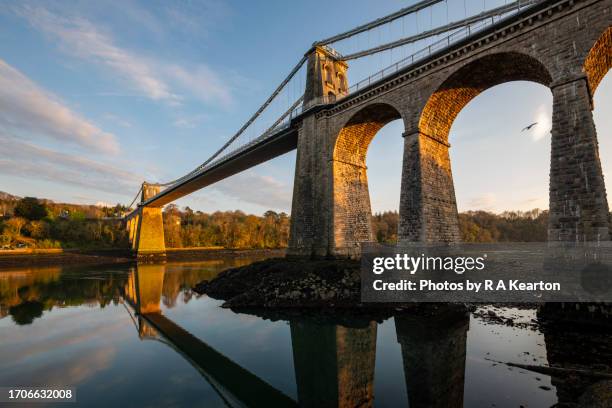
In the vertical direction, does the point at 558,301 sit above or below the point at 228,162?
below

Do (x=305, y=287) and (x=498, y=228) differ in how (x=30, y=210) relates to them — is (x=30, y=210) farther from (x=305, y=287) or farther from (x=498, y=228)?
(x=498, y=228)

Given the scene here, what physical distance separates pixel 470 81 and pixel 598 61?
475cm

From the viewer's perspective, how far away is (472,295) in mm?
15133

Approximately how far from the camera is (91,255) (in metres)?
47.9

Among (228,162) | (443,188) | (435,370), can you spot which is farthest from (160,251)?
(435,370)

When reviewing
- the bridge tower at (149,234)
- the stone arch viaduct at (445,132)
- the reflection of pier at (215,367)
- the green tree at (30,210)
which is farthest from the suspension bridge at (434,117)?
the green tree at (30,210)

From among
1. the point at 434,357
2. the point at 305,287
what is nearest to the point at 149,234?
the point at 305,287

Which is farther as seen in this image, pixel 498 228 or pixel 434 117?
pixel 498 228

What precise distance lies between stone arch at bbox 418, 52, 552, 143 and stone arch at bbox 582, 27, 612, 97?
126 cm

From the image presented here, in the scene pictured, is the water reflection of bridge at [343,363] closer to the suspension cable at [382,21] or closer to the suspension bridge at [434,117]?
the suspension bridge at [434,117]

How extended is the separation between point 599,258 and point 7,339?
19.1m

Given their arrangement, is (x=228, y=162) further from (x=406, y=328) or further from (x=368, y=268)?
(x=406, y=328)

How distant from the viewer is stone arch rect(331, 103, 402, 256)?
20.5 m

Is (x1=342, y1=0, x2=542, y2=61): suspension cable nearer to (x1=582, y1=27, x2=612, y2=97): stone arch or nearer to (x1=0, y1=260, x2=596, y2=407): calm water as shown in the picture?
(x1=582, y1=27, x2=612, y2=97): stone arch
